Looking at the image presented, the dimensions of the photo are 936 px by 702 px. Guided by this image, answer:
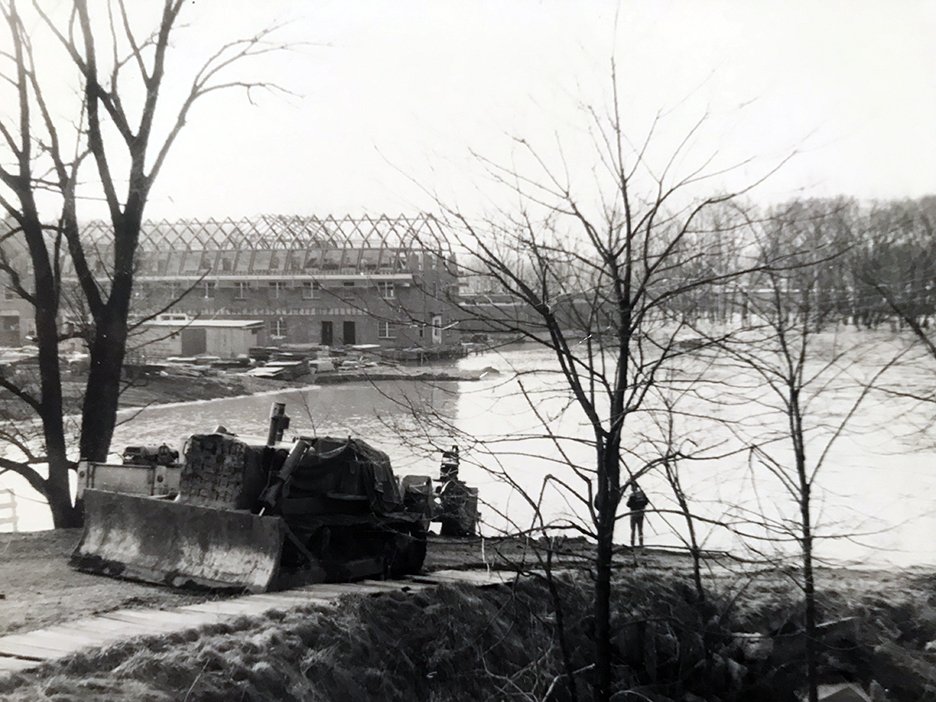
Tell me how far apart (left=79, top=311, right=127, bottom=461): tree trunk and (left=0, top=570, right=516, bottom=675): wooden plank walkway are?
5320 mm

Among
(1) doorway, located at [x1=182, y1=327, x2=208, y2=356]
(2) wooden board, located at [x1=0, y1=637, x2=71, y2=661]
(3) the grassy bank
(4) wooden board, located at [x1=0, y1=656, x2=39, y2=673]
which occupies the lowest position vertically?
(3) the grassy bank

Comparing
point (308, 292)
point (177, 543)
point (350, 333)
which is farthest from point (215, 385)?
point (177, 543)

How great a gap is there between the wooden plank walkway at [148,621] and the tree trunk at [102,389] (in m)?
5.32

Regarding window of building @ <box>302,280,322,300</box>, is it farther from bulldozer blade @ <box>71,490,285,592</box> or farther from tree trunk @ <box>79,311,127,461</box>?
bulldozer blade @ <box>71,490,285,592</box>

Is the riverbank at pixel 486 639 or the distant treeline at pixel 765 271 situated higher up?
the distant treeline at pixel 765 271

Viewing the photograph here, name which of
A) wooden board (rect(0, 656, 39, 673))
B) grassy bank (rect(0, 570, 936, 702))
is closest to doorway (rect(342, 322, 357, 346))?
grassy bank (rect(0, 570, 936, 702))

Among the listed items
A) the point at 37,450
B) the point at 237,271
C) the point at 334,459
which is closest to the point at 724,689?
the point at 334,459

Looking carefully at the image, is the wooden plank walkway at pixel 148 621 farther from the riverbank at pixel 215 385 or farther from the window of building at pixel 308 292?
the window of building at pixel 308 292

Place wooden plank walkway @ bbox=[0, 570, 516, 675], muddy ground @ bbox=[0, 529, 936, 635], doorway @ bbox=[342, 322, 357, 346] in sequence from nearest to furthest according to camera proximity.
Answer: wooden plank walkway @ bbox=[0, 570, 516, 675] < muddy ground @ bbox=[0, 529, 936, 635] < doorway @ bbox=[342, 322, 357, 346]

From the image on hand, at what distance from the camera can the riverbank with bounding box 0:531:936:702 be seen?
615 cm

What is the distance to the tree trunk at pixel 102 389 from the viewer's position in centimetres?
1240

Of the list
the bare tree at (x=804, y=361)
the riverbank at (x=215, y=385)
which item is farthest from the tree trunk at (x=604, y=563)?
the riverbank at (x=215, y=385)

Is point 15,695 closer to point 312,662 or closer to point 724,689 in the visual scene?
point 312,662

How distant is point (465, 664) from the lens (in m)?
8.39
